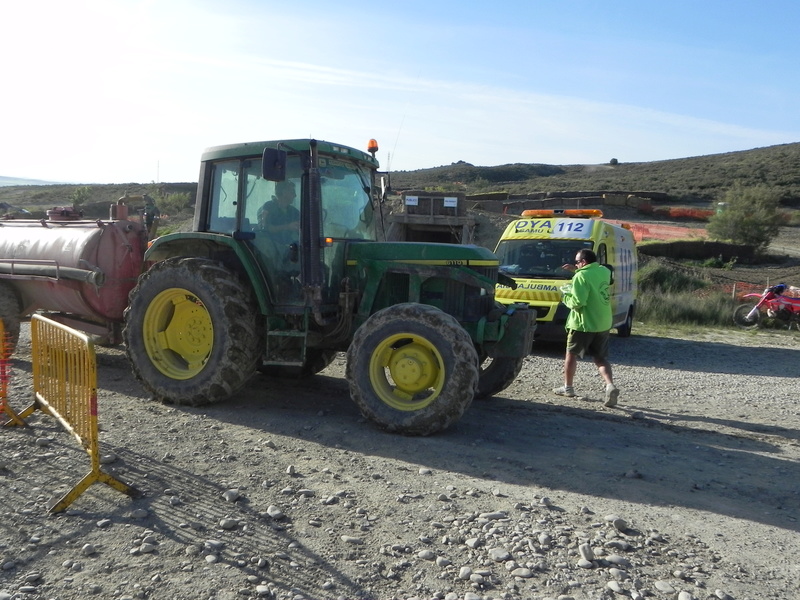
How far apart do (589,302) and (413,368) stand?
2752mm

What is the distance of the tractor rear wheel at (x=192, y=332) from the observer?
6.74 m

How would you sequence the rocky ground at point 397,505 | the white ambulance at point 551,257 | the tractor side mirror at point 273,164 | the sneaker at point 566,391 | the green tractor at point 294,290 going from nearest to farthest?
the rocky ground at point 397,505 < the tractor side mirror at point 273,164 < the green tractor at point 294,290 < the sneaker at point 566,391 < the white ambulance at point 551,257

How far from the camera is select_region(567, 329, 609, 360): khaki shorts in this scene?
8.19 m

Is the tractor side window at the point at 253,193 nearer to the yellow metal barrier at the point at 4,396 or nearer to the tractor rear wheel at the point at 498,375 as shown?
the yellow metal barrier at the point at 4,396

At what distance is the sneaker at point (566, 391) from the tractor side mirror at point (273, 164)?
422 centimetres

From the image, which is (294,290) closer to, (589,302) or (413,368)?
(413,368)

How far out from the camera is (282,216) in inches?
269

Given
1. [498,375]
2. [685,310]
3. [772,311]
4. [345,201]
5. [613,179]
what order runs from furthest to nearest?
[613,179] < [685,310] < [772,311] < [498,375] < [345,201]

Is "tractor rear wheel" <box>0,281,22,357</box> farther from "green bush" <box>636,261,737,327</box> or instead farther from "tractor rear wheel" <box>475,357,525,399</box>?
"green bush" <box>636,261,737,327</box>

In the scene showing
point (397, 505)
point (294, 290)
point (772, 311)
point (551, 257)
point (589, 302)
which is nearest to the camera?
point (397, 505)

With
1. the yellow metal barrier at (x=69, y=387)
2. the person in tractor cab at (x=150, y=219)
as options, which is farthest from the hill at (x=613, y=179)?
the yellow metal barrier at (x=69, y=387)

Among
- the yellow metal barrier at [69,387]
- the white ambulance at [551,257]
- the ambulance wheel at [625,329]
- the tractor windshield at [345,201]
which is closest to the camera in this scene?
the yellow metal barrier at [69,387]

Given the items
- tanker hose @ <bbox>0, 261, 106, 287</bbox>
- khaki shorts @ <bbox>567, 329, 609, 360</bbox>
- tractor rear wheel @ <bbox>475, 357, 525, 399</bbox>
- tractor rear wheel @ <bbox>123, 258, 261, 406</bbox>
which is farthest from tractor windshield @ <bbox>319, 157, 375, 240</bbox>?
tanker hose @ <bbox>0, 261, 106, 287</bbox>

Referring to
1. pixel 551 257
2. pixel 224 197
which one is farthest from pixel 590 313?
pixel 551 257
